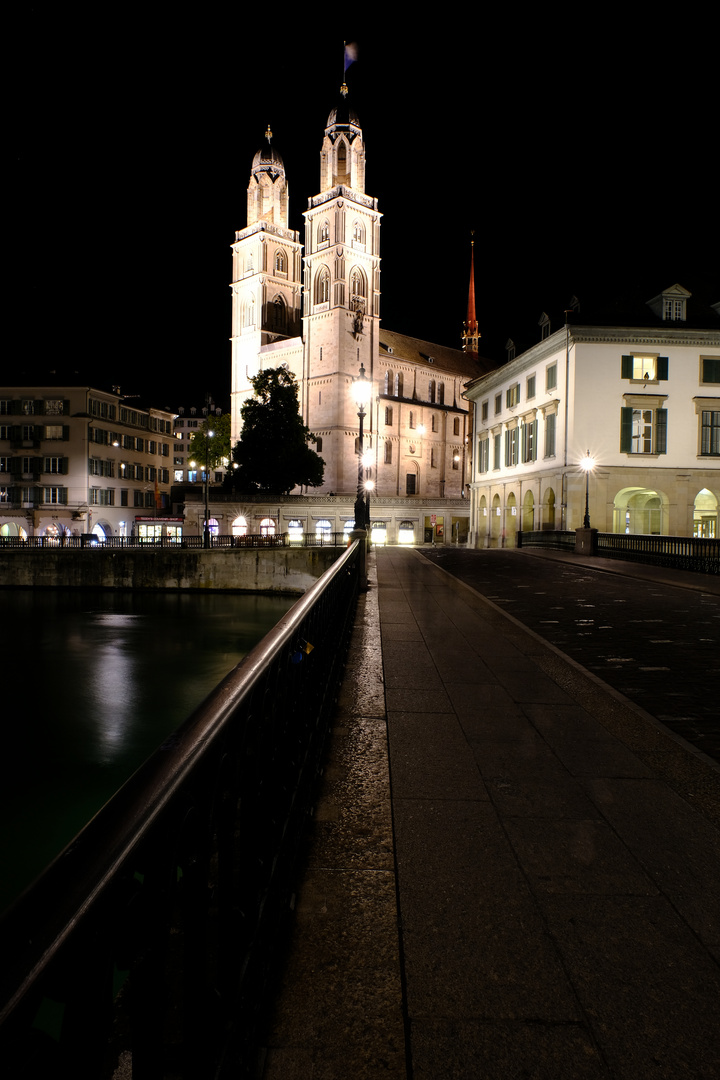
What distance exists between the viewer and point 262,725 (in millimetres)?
2277

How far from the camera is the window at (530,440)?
39.2 m

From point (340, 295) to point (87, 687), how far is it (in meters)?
61.8

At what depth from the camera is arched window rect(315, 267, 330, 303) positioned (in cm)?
7725

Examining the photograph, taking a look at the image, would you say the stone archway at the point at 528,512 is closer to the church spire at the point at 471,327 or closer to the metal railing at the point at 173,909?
the metal railing at the point at 173,909

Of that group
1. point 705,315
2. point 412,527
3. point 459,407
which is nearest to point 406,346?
point 459,407

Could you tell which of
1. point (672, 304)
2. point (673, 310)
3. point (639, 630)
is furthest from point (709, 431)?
point (639, 630)

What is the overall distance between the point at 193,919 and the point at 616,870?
81.7 inches

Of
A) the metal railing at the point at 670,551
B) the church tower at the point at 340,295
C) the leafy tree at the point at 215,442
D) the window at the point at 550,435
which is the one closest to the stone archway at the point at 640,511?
the window at the point at 550,435

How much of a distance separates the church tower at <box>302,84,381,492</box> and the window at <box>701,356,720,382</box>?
1678 inches

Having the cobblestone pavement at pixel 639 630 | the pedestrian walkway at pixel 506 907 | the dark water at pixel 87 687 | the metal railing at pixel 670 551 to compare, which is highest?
the metal railing at pixel 670 551

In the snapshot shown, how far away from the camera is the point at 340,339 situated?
7419 centimetres

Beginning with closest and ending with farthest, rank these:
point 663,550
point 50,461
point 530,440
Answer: point 663,550 → point 530,440 → point 50,461

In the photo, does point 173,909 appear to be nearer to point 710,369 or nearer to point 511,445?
point 710,369

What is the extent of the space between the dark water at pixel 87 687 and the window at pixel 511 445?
17341 millimetres
